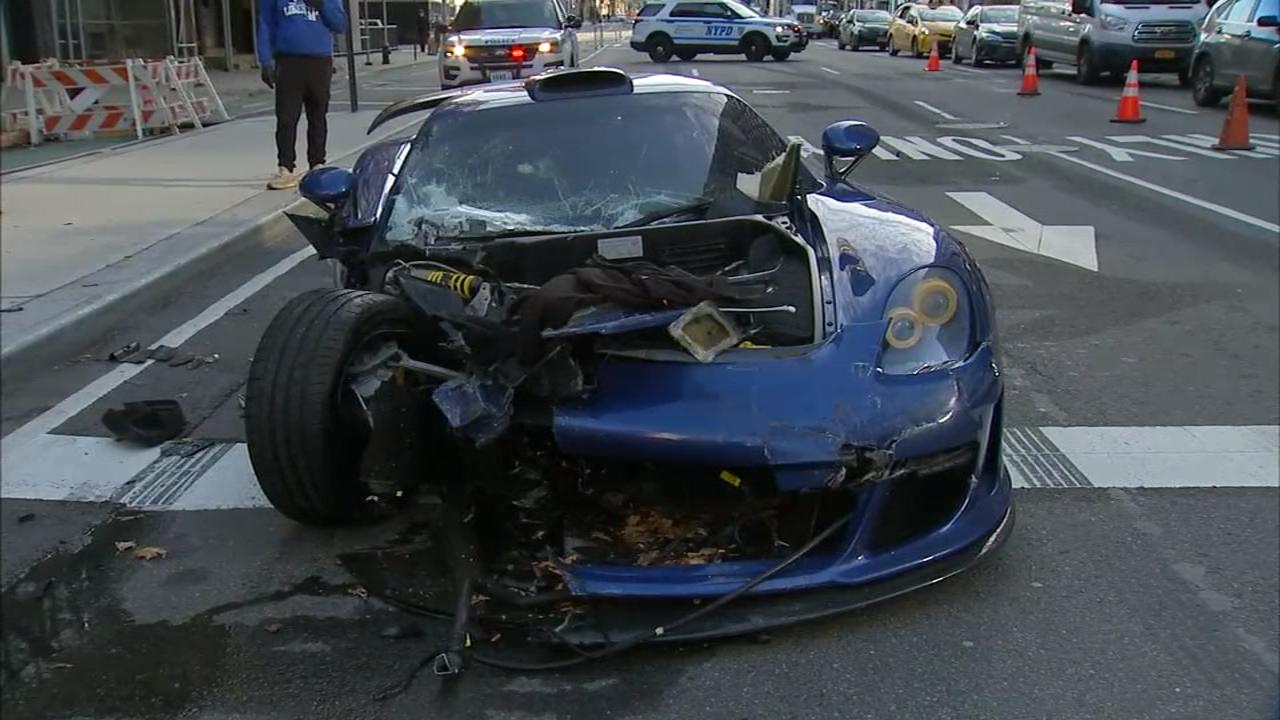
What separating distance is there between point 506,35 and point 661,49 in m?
15.5

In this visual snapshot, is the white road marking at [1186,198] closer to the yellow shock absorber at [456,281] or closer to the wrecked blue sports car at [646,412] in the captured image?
the wrecked blue sports car at [646,412]

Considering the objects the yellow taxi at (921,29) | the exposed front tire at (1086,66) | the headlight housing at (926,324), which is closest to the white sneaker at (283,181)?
the headlight housing at (926,324)

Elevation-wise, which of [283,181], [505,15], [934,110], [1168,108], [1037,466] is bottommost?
[1037,466]

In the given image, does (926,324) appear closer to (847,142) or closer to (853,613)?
(853,613)

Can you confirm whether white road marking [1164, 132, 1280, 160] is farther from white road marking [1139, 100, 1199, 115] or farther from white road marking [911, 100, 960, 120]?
white road marking [911, 100, 960, 120]

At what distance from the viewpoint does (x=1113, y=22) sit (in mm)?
21375

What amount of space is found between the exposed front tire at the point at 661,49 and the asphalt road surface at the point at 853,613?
2676cm

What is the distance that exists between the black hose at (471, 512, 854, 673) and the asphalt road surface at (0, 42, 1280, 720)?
35mm

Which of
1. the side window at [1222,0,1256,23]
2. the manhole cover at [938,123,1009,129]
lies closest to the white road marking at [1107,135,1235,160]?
the manhole cover at [938,123,1009,129]

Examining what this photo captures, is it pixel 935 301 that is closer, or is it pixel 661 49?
pixel 935 301

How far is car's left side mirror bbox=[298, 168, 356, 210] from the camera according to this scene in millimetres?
4812

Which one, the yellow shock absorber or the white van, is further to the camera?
the white van

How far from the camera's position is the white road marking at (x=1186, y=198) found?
29.7 feet

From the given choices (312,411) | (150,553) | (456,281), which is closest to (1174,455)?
(456,281)
